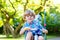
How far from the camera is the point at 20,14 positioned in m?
2.79

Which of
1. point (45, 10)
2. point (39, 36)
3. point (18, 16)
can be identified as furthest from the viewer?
point (18, 16)

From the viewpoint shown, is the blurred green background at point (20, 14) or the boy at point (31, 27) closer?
the boy at point (31, 27)

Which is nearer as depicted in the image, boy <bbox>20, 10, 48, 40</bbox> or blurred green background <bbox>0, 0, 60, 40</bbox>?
boy <bbox>20, 10, 48, 40</bbox>

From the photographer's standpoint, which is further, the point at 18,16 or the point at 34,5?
the point at 18,16

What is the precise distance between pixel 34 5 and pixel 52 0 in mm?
348

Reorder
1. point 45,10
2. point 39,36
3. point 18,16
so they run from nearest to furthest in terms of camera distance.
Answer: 1. point 39,36
2. point 45,10
3. point 18,16

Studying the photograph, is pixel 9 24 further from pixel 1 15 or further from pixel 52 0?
pixel 52 0

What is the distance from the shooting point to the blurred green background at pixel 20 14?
2.65 meters

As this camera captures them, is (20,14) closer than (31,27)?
No

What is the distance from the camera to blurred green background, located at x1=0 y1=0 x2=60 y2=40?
2.65m

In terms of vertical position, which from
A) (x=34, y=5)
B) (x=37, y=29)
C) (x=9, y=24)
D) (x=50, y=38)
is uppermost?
(x=34, y=5)

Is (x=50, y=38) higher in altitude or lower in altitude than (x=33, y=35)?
lower

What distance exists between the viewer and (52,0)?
8.89 feet

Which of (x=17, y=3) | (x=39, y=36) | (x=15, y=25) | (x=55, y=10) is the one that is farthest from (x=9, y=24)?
(x=39, y=36)
